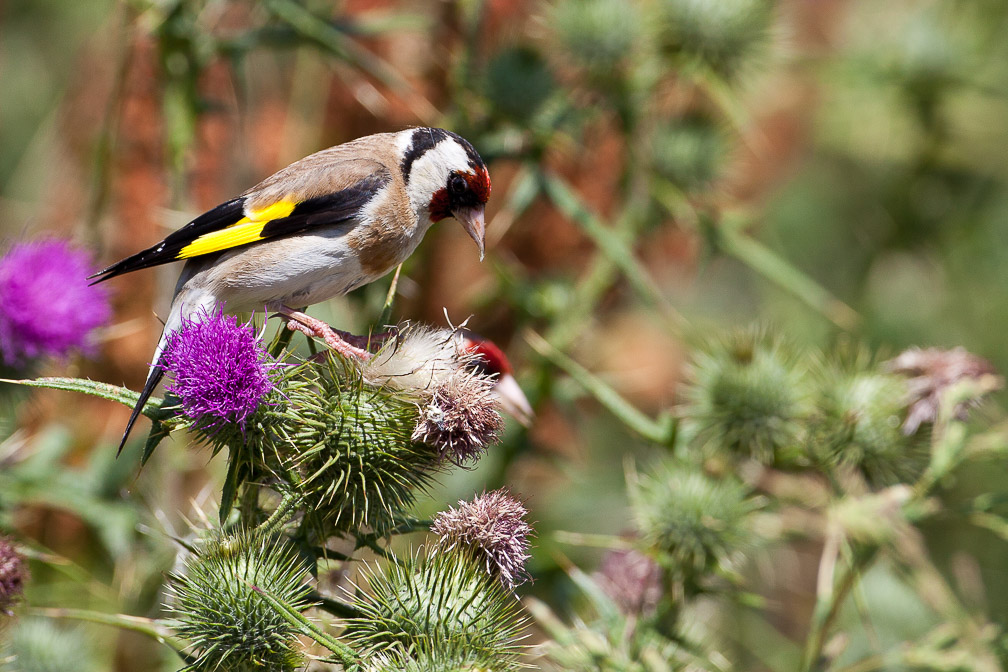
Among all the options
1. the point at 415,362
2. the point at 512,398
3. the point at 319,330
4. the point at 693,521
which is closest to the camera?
the point at 415,362

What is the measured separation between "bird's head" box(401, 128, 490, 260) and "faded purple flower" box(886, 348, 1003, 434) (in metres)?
1.96

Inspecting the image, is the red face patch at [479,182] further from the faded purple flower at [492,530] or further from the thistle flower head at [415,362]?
the faded purple flower at [492,530]

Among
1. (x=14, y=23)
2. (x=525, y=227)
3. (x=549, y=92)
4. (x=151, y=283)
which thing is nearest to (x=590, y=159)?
(x=525, y=227)

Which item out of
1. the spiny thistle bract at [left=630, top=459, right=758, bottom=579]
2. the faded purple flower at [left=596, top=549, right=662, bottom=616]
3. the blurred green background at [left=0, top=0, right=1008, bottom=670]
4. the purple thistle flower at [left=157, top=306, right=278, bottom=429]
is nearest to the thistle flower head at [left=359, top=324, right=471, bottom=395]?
the purple thistle flower at [left=157, top=306, right=278, bottom=429]

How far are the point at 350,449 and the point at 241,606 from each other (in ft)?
1.66

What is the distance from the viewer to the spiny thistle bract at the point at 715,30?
5.36 m

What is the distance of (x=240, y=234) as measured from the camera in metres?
3.35

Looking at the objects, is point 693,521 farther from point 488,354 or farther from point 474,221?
point 474,221

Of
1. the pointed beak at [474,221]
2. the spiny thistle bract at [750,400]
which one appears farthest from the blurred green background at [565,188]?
the pointed beak at [474,221]

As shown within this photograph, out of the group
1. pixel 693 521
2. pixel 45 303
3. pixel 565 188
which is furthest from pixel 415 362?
pixel 565 188

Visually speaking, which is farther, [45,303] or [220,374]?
[45,303]

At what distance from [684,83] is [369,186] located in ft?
9.55

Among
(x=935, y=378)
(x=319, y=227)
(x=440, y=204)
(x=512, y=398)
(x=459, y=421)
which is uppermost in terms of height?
(x=935, y=378)

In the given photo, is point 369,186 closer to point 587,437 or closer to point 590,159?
point 590,159
